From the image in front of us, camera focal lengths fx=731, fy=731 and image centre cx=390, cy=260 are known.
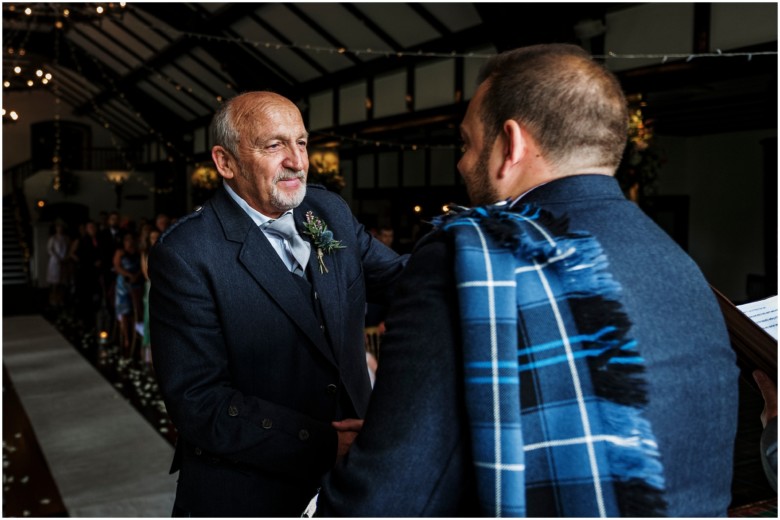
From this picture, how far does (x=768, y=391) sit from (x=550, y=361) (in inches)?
20.9

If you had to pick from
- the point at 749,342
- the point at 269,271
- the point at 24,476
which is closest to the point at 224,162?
the point at 269,271

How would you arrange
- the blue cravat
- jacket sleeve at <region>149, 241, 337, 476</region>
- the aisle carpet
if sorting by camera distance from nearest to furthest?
jacket sleeve at <region>149, 241, 337, 476</region> → the blue cravat → the aisle carpet

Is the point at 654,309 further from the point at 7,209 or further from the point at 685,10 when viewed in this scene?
the point at 7,209

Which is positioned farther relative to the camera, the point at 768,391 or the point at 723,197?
the point at 723,197

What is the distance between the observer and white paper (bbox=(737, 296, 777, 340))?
55.1 inches

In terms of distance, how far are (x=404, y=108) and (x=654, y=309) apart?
29.7 feet

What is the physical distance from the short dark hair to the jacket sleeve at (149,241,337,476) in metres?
0.82

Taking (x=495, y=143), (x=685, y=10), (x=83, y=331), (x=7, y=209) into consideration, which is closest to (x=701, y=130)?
(x=685, y=10)

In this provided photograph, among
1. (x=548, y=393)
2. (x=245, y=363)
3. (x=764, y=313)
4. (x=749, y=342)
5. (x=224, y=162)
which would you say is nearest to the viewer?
(x=548, y=393)

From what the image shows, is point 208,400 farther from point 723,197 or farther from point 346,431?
point 723,197

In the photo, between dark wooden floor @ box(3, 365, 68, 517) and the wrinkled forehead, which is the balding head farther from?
dark wooden floor @ box(3, 365, 68, 517)

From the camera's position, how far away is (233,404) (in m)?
1.58

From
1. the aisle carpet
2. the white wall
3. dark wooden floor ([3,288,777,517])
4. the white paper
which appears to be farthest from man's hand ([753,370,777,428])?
the white wall

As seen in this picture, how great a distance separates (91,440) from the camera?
541 cm
